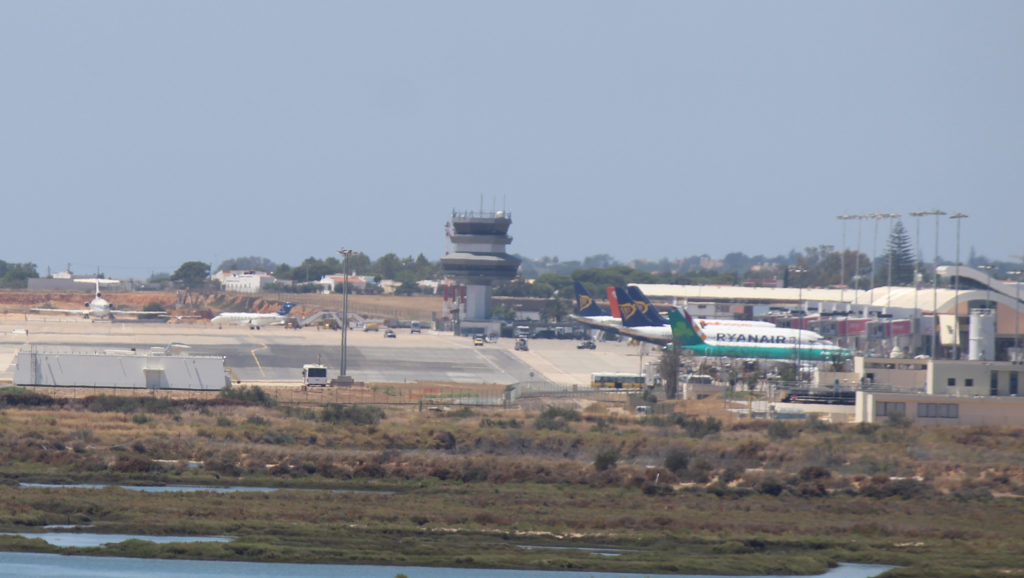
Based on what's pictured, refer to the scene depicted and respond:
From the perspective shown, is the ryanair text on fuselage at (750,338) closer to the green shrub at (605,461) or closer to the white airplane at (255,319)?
the green shrub at (605,461)

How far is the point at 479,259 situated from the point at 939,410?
11498 centimetres

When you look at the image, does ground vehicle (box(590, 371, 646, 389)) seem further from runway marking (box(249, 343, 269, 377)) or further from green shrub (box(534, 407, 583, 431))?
runway marking (box(249, 343, 269, 377))

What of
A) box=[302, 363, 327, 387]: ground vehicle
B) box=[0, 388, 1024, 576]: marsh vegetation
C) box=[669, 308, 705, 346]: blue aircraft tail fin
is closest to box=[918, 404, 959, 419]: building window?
box=[0, 388, 1024, 576]: marsh vegetation

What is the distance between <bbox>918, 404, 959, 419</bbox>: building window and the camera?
67375 mm

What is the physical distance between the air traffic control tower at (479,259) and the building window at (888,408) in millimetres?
109680

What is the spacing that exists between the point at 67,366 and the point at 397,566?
1704 inches

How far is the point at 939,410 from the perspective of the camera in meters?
67.5

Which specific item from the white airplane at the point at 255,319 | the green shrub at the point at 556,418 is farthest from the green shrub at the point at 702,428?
the white airplane at the point at 255,319

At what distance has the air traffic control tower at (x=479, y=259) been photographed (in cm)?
17800

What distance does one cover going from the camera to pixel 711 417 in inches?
2739

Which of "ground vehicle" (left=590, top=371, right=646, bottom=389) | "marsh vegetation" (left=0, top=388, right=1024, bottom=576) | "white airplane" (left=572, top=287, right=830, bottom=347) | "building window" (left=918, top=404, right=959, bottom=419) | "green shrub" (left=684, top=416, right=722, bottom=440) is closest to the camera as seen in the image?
"marsh vegetation" (left=0, top=388, right=1024, bottom=576)

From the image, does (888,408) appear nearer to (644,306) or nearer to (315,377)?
(315,377)

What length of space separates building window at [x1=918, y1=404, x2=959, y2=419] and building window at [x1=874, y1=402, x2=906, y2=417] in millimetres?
921

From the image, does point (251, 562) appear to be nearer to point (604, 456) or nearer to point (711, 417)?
point (604, 456)
